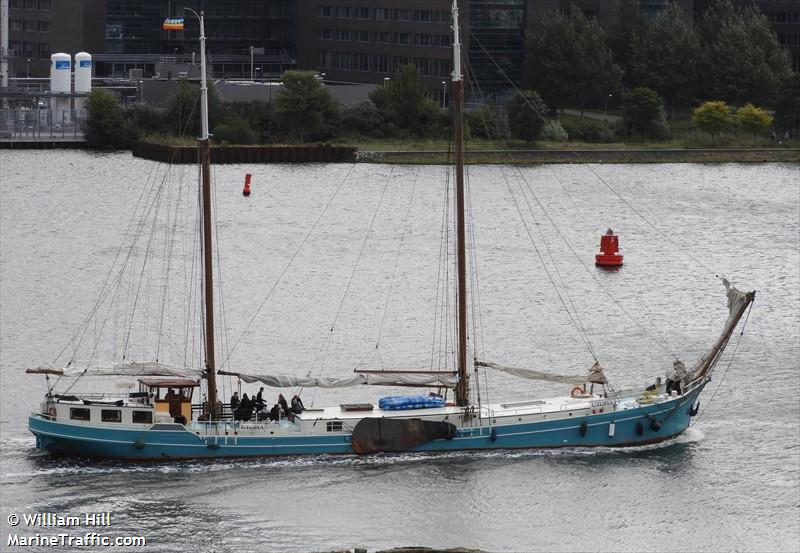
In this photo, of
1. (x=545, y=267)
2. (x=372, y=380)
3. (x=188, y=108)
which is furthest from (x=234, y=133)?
(x=372, y=380)

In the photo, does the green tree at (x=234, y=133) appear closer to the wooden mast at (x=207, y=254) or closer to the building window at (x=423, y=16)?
the building window at (x=423, y=16)

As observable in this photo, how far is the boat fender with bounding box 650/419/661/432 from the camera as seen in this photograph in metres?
61.7

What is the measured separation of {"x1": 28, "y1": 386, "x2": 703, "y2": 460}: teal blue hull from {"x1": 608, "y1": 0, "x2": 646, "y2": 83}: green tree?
131984 millimetres

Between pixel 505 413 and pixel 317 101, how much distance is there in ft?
351

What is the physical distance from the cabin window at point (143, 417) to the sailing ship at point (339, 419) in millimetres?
33

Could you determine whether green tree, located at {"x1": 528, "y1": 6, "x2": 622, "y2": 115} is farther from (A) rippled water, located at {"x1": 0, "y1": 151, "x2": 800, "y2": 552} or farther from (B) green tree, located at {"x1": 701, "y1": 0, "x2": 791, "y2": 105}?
(A) rippled water, located at {"x1": 0, "y1": 151, "x2": 800, "y2": 552}

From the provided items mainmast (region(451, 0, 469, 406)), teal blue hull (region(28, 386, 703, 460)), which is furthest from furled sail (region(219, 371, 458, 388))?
teal blue hull (region(28, 386, 703, 460))

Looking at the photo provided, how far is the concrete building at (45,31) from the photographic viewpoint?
7628 inches

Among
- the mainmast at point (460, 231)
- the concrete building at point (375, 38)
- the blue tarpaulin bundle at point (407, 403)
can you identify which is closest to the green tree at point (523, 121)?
the concrete building at point (375, 38)

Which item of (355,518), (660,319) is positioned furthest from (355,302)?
(355,518)

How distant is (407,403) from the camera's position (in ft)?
196

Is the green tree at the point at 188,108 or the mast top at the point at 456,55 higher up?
the mast top at the point at 456,55

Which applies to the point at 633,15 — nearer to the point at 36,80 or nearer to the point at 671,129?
the point at 671,129

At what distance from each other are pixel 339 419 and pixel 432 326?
23.3 m
